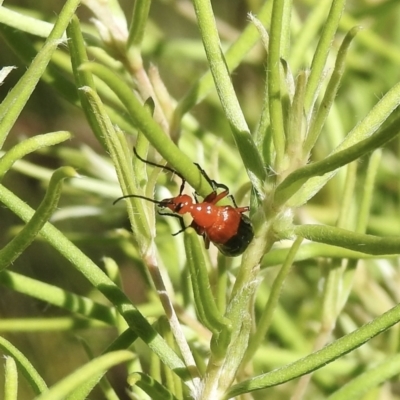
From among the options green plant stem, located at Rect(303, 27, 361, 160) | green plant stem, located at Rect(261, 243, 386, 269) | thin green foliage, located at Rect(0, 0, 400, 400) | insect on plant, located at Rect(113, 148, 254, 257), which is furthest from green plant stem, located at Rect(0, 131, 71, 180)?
green plant stem, located at Rect(261, 243, 386, 269)

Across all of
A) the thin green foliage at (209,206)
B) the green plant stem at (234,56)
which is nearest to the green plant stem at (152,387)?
the thin green foliage at (209,206)

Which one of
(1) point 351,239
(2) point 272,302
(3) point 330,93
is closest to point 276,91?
(3) point 330,93

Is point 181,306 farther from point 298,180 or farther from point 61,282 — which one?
point 61,282

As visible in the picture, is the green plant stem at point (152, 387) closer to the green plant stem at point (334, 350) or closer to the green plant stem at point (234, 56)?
the green plant stem at point (334, 350)

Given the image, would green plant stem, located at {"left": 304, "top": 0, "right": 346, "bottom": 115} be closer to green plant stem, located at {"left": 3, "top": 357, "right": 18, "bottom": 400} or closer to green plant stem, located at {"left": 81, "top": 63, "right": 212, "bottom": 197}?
green plant stem, located at {"left": 81, "top": 63, "right": 212, "bottom": 197}

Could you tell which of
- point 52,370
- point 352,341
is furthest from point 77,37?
point 52,370
